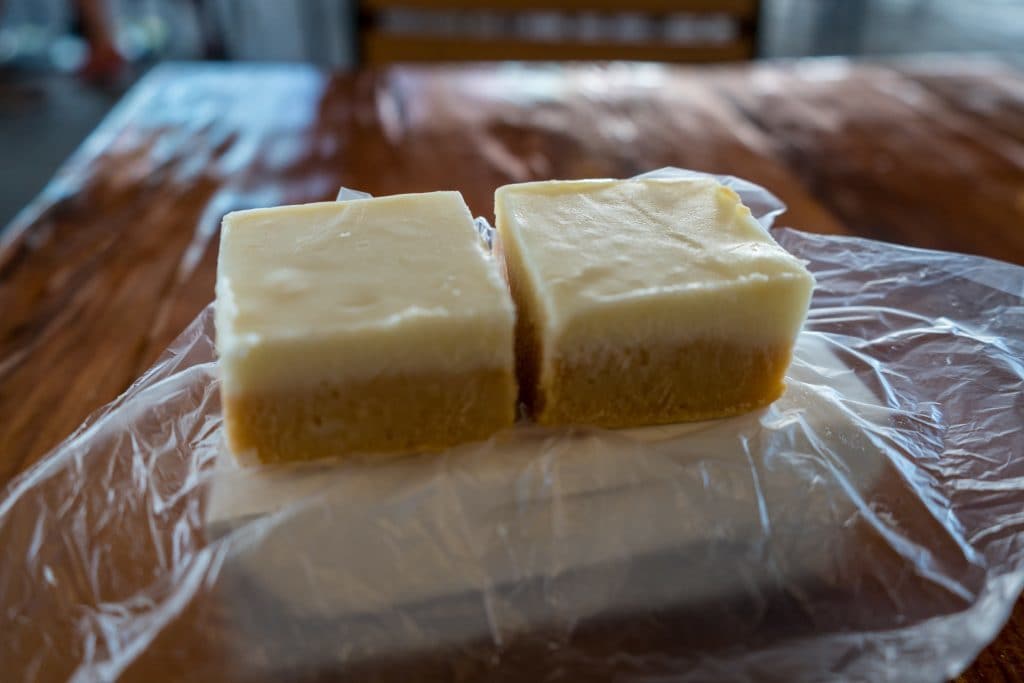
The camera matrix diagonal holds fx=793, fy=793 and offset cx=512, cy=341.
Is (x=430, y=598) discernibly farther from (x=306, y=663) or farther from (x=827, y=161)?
(x=827, y=161)

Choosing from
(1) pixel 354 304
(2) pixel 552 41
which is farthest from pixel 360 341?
(2) pixel 552 41

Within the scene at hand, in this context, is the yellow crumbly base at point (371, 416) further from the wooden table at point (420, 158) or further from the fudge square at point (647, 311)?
the wooden table at point (420, 158)

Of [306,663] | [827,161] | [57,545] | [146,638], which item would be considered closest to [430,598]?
[306,663]

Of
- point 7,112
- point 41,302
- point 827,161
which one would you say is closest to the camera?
point 41,302

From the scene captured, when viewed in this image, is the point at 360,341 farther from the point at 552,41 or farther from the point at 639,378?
the point at 552,41

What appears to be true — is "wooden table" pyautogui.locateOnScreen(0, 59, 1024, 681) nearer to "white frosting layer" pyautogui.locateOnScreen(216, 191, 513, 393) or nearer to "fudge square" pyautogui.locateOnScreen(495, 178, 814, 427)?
"white frosting layer" pyautogui.locateOnScreen(216, 191, 513, 393)

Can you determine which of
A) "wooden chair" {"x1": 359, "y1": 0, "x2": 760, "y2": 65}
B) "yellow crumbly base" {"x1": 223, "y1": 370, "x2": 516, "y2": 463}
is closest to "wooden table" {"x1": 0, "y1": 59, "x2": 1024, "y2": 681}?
"wooden chair" {"x1": 359, "y1": 0, "x2": 760, "y2": 65}
